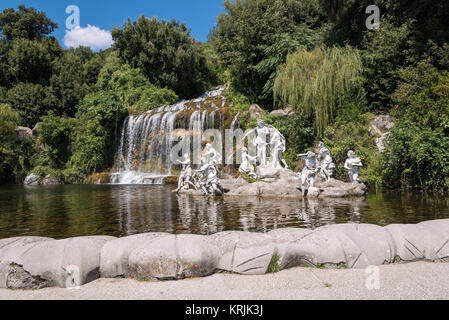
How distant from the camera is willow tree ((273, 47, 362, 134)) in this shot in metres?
16.0

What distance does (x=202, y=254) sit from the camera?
352cm

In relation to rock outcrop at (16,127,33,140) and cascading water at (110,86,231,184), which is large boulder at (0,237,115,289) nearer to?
cascading water at (110,86,231,184)

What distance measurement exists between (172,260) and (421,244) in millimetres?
3160

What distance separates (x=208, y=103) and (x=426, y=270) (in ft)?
70.4

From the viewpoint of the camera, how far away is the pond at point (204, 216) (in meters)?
6.39

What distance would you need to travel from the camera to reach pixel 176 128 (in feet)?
72.0

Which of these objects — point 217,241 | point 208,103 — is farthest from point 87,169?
point 217,241

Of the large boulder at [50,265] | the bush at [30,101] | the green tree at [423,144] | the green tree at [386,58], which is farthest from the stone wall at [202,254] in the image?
the bush at [30,101]

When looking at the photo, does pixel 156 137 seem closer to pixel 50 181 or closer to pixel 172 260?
pixel 50 181

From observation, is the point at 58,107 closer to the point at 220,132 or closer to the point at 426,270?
the point at 220,132

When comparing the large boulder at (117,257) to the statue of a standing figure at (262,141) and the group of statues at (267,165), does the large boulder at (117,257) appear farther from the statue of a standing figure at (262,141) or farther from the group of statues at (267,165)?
the statue of a standing figure at (262,141)

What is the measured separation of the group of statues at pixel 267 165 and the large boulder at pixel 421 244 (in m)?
6.96
